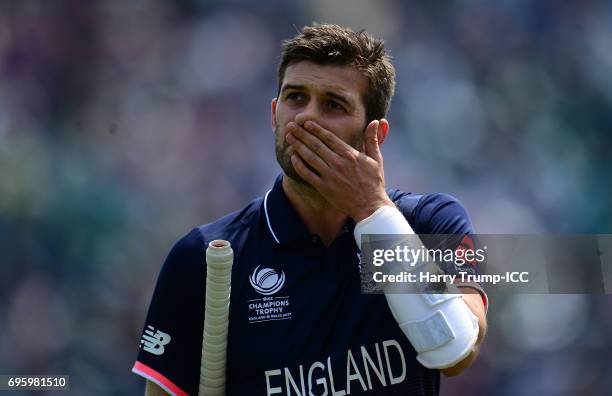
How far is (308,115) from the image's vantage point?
248cm

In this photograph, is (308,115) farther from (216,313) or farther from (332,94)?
(216,313)

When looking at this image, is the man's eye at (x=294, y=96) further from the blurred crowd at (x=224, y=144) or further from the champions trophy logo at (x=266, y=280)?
the blurred crowd at (x=224, y=144)

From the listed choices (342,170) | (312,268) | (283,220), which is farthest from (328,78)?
(312,268)

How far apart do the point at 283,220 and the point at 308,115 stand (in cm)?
38

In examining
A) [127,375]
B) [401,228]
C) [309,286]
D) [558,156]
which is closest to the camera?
[401,228]

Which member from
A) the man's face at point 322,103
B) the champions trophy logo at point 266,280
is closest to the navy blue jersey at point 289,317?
the champions trophy logo at point 266,280

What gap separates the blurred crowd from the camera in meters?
5.19

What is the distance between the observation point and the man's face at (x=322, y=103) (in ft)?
8.32

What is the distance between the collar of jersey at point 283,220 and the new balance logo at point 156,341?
1.63ft

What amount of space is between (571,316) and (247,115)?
279 cm

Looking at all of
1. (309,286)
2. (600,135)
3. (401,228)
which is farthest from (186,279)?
(600,135)

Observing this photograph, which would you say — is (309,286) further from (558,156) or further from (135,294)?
(558,156)

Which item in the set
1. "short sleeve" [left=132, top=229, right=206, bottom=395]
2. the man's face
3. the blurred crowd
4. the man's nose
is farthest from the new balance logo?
the blurred crowd

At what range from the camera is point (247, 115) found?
5695 mm
